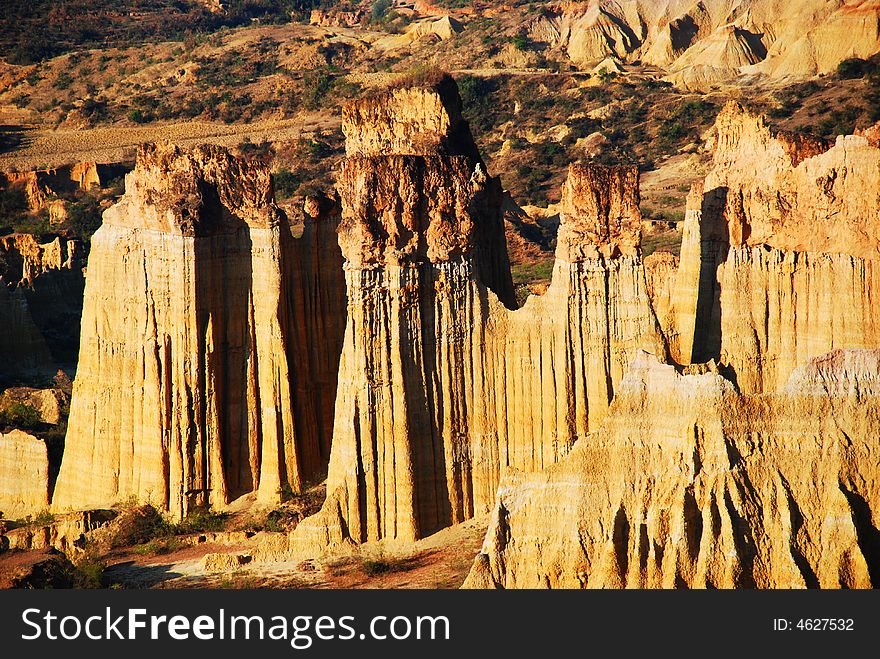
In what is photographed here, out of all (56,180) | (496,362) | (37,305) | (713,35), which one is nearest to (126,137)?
(56,180)

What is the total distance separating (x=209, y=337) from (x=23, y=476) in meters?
6.03

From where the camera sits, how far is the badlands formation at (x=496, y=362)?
24062 mm

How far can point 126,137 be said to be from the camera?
280 ft

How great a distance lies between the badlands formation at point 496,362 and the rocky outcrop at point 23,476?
0.25m

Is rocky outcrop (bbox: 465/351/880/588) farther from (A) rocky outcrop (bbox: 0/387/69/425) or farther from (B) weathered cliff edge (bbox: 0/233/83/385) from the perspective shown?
(B) weathered cliff edge (bbox: 0/233/83/385)

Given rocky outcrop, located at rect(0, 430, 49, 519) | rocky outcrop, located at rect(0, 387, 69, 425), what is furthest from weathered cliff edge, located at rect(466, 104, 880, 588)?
rocky outcrop, located at rect(0, 387, 69, 425)

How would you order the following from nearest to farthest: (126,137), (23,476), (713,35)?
(23,476) < (126,137) < (713,35)

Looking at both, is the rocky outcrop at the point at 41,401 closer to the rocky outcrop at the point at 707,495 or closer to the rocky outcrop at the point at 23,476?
the rocky outcrop at the point at 23,476

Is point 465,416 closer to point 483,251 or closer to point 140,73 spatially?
point 483,251

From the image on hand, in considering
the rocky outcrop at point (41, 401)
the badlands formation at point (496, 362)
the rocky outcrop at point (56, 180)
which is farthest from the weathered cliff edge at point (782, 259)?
the rocky outcrop at point (56, 180)

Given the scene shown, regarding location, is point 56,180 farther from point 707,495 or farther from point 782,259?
point 707,495

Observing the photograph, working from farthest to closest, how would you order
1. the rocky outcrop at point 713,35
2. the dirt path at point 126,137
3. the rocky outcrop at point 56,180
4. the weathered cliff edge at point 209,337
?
the dirt path at point 126,137
the rocky outcrop at point 713,35
the rocky outcrop at point 56,180
the weathered cliff edge at point 209,337

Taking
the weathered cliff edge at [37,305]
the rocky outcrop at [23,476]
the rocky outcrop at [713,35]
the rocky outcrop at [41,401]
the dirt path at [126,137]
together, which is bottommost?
the rocky outcrop at [23,476]

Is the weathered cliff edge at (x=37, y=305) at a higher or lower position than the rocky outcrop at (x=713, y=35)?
lower
